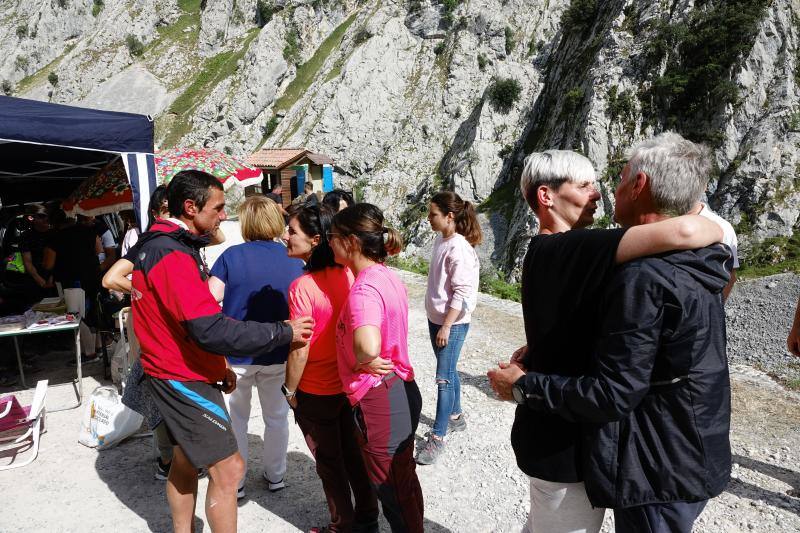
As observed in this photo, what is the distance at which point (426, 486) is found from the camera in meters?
3.65

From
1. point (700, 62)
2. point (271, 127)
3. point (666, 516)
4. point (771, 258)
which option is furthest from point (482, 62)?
point (666, 516)

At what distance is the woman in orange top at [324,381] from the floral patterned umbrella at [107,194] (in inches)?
192

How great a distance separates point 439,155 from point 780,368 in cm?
3478

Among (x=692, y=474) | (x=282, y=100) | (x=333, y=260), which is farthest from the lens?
(x=282, y=100)

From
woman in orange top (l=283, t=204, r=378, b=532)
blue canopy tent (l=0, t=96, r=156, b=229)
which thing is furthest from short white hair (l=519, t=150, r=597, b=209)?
blue canopy tent (l=0, t=96, r=156, b=229)

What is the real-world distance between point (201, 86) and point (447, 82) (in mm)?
36332

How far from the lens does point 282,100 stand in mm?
55750

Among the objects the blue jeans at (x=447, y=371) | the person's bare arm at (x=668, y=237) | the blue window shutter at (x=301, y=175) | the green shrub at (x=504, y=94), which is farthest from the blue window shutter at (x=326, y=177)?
the person's bare arm at (x=668, y=237)

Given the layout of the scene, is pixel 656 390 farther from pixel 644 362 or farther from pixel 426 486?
pixel 426 486

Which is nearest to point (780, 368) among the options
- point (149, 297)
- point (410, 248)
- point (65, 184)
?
point (149, 297)

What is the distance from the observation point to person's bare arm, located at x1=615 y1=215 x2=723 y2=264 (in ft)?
4.49

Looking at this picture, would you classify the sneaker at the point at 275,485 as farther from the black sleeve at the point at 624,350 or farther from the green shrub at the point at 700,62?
the green shrub at the point at 700,62

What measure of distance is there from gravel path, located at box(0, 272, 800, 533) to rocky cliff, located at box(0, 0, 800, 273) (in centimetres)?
1565

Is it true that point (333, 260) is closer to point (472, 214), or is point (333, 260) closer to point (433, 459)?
A: point (472, 214)
